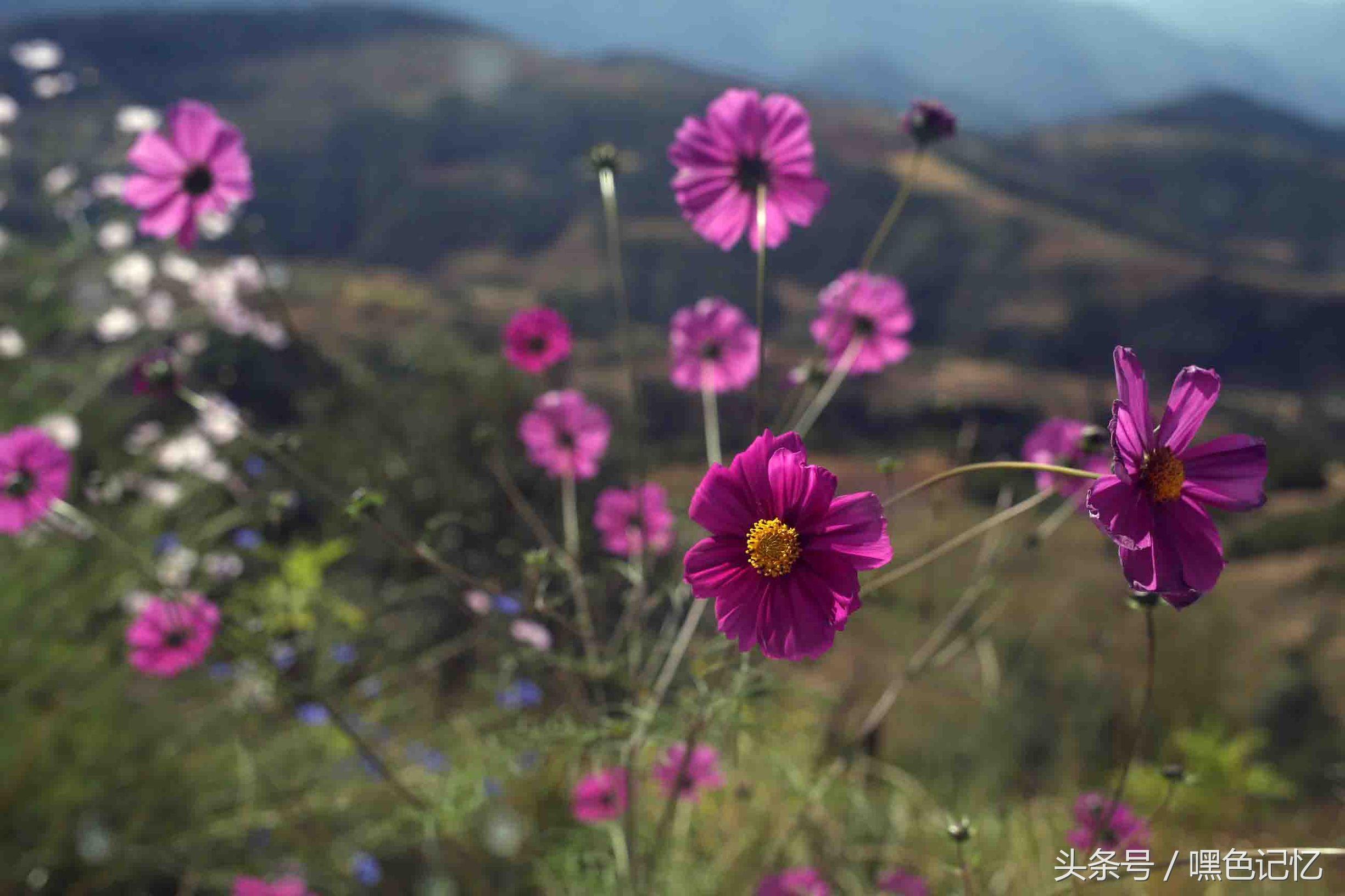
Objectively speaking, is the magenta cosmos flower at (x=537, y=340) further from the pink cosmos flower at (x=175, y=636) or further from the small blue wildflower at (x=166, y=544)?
the small blue wildflower at (x=166, y=544)

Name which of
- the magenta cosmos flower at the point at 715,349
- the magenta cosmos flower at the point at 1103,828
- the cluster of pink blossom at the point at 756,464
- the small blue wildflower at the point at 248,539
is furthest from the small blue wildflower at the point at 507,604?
the small blue wildflower at the point at 248,539

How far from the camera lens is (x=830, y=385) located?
3.99 ft

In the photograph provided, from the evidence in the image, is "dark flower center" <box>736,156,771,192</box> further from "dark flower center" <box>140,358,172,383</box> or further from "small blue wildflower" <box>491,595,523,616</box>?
"dark flower center" <box>140,358,172,383</box>

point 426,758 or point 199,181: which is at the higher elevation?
point 199,181

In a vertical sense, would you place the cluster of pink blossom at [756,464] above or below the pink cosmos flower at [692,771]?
above

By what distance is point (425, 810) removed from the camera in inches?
51.2

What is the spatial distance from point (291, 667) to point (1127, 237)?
12054mm

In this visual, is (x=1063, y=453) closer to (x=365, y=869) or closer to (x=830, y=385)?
(x=830, y=385)

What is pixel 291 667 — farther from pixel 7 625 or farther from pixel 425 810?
pixel 425 810

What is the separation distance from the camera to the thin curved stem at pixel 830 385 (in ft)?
3.76

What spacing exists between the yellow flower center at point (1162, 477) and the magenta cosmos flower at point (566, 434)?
799 mm

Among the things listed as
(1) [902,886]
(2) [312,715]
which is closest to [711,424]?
(1) [902,886]

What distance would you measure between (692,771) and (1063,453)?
71 centimetres

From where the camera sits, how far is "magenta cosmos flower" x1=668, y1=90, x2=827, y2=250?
1093 mm
